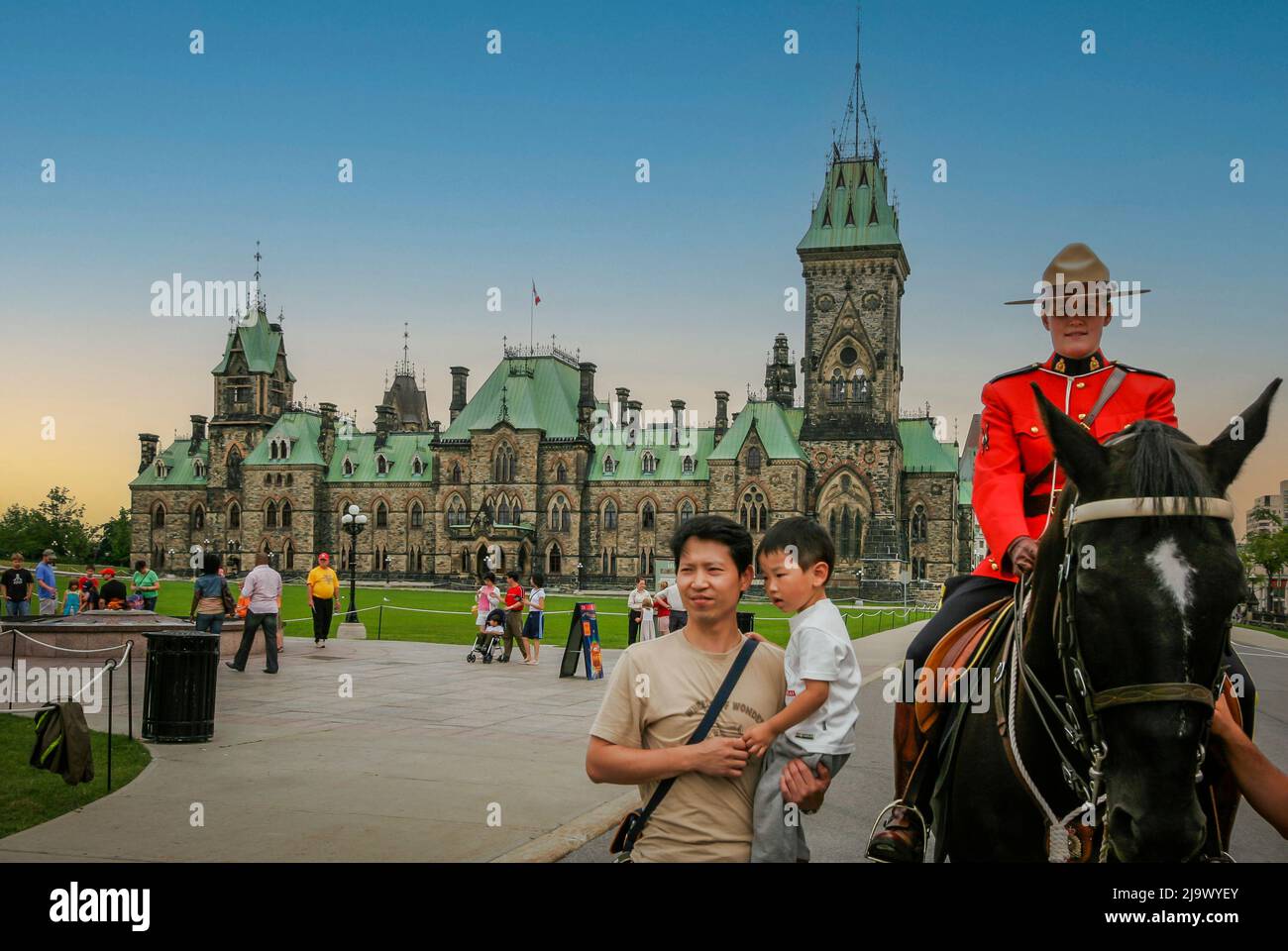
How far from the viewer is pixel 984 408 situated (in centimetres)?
484

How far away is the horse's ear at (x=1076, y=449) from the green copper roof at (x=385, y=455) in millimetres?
85707

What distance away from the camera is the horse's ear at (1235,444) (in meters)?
3.05

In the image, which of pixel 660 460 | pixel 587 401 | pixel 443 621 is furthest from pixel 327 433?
pixel 443 621

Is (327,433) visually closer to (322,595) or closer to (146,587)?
(146,587)

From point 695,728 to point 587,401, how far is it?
81.5 metres

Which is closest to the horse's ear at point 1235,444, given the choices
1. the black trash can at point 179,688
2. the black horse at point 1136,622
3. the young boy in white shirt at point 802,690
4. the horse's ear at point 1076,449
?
the black horse at point 1136,622

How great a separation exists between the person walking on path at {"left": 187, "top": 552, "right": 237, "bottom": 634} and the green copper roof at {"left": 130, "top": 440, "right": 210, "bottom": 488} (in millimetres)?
81471

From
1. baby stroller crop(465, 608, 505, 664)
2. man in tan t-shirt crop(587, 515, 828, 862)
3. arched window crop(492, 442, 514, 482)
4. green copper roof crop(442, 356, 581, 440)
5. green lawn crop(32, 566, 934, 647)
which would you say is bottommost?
green lawn crop(32, 566, 934, 647)

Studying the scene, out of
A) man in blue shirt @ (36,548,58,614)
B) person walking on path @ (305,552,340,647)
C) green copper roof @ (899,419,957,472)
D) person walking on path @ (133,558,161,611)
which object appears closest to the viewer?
person walking on path @ (305,552,340,647)

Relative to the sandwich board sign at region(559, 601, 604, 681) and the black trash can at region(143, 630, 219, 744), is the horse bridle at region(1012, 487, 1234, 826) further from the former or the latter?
the sandwich board sign at region(559, 601, 604, 681)

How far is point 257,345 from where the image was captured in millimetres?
93688

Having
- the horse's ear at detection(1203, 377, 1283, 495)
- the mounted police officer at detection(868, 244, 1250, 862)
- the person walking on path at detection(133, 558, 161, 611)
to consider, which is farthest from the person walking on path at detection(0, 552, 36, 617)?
the horse's ear at detection(1203, 377, 1283, 495)

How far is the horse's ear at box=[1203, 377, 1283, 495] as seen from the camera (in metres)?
3.05
